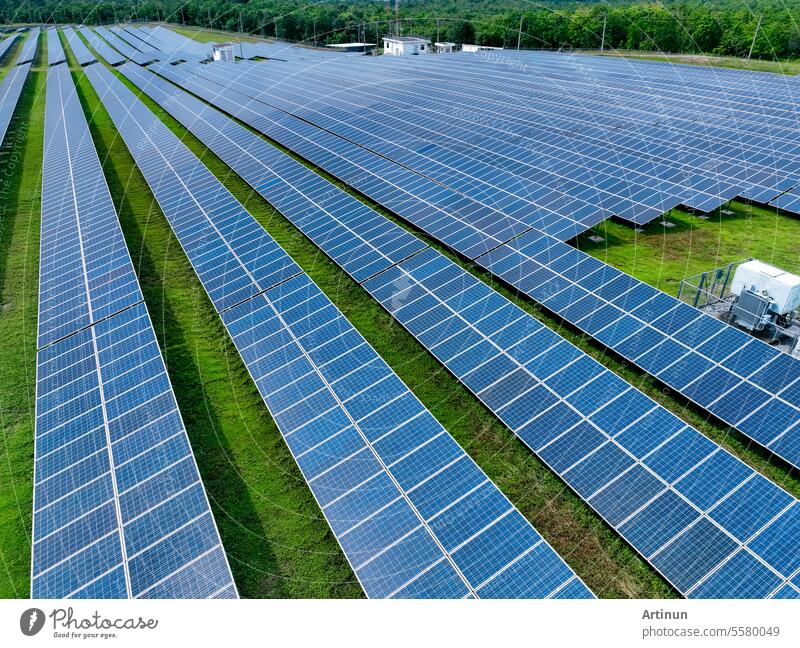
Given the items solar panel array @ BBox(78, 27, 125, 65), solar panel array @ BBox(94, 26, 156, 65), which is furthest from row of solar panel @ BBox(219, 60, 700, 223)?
solar panel array @ BBox(78, 27, 125, 65)

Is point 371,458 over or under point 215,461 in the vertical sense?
over

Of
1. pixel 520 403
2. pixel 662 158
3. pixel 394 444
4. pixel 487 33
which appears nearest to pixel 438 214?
pixel 520 403

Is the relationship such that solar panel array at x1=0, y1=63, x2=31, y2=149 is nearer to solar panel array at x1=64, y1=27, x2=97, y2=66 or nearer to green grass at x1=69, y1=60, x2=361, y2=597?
solar panel array at x1=64, y1=27, x2=97, y2=66

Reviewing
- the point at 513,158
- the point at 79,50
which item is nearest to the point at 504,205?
the point at 513,158

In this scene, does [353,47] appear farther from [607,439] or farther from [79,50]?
[607,439]

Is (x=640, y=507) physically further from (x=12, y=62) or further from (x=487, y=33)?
(x=12, y=62)
